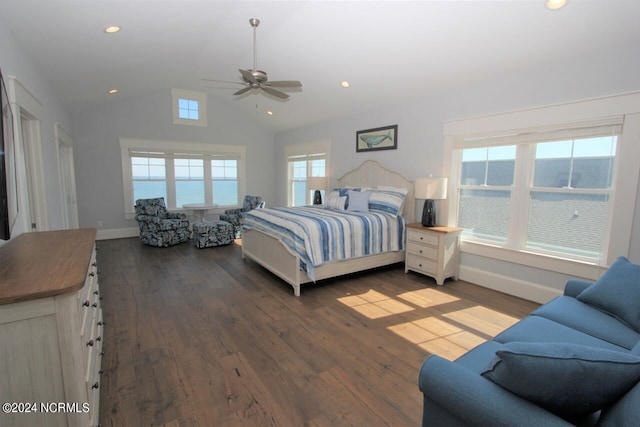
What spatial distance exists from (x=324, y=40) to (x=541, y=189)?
3.02 meters

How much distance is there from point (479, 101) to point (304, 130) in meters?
4.00

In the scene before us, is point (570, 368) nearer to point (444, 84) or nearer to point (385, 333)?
point (385, 333)

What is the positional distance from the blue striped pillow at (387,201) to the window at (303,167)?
178 centimetres

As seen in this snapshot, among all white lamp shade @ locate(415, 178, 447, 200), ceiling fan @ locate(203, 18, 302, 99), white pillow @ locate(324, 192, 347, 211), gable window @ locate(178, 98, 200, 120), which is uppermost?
gable window @ locate(178, 98, 200, 120)

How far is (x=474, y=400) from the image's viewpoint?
1.08 meters

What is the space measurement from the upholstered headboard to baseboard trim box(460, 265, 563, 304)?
3.65ft

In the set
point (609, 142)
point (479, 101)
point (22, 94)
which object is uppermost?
point (479, 101)

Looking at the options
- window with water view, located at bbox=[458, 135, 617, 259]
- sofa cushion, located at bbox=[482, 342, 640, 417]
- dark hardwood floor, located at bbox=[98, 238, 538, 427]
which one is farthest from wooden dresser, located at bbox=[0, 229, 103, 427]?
window with water view, located at bbox=[458, 135, 617, 259]

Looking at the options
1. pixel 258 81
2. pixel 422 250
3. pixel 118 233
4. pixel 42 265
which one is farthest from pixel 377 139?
pixel 118 233

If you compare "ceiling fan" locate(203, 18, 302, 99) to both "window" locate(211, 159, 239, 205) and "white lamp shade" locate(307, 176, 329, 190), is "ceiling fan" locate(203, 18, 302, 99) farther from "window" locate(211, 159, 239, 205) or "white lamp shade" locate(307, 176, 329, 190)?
"window" locate(211, 159, 239, 205)

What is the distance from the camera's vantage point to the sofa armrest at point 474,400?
38.8 inches

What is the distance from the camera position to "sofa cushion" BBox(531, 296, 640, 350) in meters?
1.77

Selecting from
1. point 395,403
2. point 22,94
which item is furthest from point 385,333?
point 22,94

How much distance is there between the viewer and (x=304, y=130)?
7.02 m
